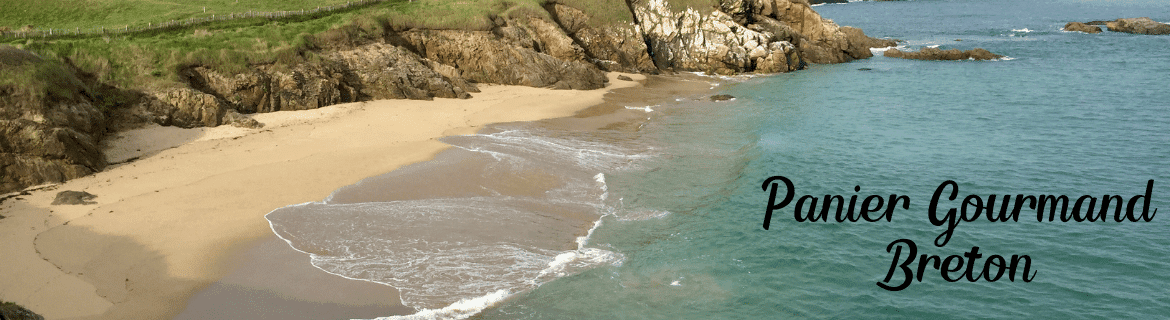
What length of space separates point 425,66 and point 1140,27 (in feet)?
276

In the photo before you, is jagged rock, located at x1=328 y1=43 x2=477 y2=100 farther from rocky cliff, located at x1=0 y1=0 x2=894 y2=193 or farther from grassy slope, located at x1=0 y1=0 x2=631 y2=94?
grassy slope, located at x1=0 y1=0 x2=631 y2=94

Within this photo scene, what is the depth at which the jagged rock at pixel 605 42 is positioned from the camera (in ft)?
172

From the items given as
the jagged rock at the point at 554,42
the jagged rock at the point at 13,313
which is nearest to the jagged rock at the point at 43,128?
the jagged rock at the point at 13,313

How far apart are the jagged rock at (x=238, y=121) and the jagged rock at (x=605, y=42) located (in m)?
26.1

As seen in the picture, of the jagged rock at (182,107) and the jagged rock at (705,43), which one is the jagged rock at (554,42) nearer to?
the jagged rock at (705,43)

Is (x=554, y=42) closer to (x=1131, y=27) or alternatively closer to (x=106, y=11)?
(x=106, y=11)

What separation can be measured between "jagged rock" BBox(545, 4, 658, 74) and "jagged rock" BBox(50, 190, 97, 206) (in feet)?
116

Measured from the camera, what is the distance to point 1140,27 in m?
81.8

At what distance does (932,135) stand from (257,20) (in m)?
35.5

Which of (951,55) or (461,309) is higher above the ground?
(951,55)

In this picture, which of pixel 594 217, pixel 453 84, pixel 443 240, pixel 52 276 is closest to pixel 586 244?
pixel 594 217

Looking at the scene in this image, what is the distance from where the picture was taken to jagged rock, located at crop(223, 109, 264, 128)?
30328 mm

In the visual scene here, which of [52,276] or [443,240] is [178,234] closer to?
[52,276]

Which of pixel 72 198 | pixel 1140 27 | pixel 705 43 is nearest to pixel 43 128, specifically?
pixel 72 198
